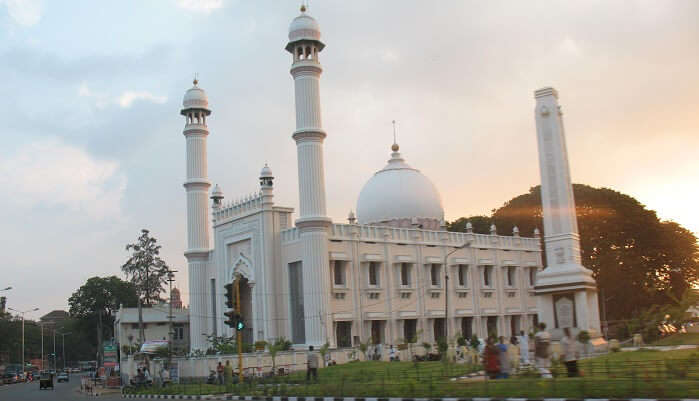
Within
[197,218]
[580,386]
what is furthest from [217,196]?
[580,386]

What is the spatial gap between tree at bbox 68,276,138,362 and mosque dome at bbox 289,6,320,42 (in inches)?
1946

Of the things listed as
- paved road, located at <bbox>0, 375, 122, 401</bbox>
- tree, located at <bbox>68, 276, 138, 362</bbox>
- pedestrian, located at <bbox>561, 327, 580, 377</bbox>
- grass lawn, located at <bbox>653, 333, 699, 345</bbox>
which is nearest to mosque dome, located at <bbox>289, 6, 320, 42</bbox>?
paved road, located at <bbox>0, 375, 122, 401</bbox>

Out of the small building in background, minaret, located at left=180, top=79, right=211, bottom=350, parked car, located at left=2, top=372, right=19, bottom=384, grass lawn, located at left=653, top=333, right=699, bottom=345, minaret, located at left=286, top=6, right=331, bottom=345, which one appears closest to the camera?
grass lawn, located at left=653, top=333, right=699, bottom=345

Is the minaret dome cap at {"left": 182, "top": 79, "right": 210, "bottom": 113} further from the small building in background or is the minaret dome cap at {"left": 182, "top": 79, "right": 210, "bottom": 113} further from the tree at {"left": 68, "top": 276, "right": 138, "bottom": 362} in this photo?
the tree at {"left": 68, "top": 276, "right": 138, "bottom": 362}

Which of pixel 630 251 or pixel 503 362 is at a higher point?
pixel 630 251

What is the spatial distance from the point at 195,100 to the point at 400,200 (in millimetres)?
15465

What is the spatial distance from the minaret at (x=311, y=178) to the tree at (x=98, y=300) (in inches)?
1897

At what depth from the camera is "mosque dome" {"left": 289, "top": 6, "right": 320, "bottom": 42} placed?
4322 cm

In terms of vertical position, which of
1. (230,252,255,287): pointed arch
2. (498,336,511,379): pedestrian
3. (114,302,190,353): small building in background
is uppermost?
(230,252,255,287): pointed arch

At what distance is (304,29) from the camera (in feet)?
142

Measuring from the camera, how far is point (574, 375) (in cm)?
1809

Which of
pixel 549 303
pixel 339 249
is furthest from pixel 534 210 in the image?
pixel 549 303

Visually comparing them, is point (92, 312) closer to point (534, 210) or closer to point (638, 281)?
point (534, 210)

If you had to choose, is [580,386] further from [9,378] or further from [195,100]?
[9,378]
